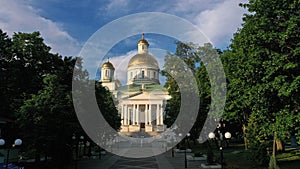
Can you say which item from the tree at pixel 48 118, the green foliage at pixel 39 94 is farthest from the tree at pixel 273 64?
the green foliage at pixel 39 94

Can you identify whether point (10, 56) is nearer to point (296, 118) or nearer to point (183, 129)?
point (183, 129)

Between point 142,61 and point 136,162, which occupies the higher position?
point 142,61

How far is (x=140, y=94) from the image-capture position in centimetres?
6581

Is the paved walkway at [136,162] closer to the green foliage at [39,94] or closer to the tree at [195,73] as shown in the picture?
the green foliage at [39,94]

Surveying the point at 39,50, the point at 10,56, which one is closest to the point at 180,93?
the point at 39,50

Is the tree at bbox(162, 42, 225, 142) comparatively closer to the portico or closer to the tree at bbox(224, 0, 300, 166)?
the tree at bbox(224, 0, 300, 166)

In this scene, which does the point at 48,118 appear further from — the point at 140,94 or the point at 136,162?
the point at 140,94

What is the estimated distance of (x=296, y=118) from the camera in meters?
12.1

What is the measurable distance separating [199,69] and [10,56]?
15.0m

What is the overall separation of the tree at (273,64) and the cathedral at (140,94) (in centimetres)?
3911

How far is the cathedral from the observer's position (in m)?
56.8

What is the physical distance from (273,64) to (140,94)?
5444 centimetres

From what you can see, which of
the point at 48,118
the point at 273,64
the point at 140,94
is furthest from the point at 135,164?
the point at 140,94

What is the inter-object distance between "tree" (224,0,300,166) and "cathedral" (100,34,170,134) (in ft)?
128
